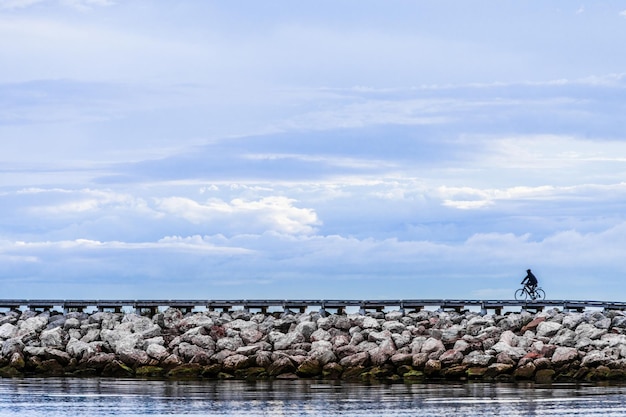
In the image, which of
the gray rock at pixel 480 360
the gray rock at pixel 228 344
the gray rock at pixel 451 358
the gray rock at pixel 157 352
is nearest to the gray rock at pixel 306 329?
the gray rock at pixel 228 344

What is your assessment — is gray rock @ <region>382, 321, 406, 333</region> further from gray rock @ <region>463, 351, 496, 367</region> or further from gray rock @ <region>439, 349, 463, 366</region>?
gray rock @ <region>463, 351, 496, 367</region>

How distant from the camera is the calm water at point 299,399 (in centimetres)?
3275

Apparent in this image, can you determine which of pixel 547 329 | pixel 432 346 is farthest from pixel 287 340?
pixel 547 329

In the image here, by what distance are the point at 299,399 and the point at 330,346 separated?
935cm

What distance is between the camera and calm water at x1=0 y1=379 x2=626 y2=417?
32.8m

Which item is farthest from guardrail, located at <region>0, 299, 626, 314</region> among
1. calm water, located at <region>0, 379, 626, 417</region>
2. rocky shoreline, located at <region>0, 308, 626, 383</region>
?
calm water, located at <region>0, 379, 626, 417</region>

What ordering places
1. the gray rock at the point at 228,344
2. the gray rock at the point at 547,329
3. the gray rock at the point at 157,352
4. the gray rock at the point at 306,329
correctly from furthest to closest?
the gray rock at the point at 306,329 < the gray rock at the point at 547,329 < the gray rock at the point at 228,344 < the gray rock at the point at 157,352

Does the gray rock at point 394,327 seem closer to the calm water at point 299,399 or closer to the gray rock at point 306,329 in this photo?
the gray rock at point 306,329

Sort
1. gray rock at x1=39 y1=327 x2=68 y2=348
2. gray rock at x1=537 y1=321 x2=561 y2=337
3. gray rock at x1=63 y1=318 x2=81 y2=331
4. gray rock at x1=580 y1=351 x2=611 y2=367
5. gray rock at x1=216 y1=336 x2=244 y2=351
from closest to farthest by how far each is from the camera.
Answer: gray rock at x1=580 y1=351 x2=611 y2=367 → gray rock at x1=216 y1=336 x2=244 y2=351 → gray rock at x1=537 y1=321 x2=561 y2=337 → gray rock at x1=39 y1=327 x2=68 y2=348 → gray rock at x1=63 y1=318 x2=81 y2=331

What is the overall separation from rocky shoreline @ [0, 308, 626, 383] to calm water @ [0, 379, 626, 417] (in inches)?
102

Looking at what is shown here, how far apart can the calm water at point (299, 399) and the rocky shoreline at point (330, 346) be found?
102 inches

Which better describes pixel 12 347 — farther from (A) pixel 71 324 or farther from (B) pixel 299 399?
(B) pixel 299 399

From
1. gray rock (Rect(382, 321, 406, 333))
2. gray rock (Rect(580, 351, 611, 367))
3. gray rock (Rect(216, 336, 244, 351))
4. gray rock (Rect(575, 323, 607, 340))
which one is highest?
gray rock (Rect(382, 321, 406, 333))

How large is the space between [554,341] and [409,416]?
630 inches
